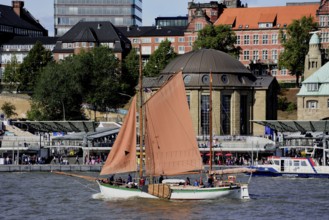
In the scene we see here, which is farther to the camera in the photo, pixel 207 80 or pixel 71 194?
pixel 207 80

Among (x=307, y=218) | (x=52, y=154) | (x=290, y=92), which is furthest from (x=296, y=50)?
(x=307, y=218)

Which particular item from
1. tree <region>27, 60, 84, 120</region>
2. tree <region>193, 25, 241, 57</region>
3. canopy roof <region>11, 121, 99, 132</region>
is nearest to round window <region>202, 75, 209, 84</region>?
canopy roof <region>11, 121, 99, 132</region>

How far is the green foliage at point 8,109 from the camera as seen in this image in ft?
641

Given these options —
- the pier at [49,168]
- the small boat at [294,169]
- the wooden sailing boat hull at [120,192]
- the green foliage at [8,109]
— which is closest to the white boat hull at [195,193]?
the wooden sailing boat hull at [120,192]

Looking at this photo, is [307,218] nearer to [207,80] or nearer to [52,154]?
[52,154]

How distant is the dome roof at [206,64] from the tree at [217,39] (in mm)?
26388

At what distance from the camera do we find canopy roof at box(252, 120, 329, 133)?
13725 centimetres

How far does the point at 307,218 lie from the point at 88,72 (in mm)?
107944

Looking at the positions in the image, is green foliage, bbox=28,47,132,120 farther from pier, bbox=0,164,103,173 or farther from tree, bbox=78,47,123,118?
pier, bbox=0,164,103,173

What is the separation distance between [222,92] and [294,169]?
4358 cm

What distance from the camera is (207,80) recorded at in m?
164

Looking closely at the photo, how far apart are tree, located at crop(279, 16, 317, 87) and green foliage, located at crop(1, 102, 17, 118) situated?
46339mm

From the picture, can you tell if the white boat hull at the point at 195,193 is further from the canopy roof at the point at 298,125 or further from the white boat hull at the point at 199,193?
the canopy roof at the point at 298,125

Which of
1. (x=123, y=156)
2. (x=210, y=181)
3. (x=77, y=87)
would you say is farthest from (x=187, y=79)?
(x=210, y=181)
